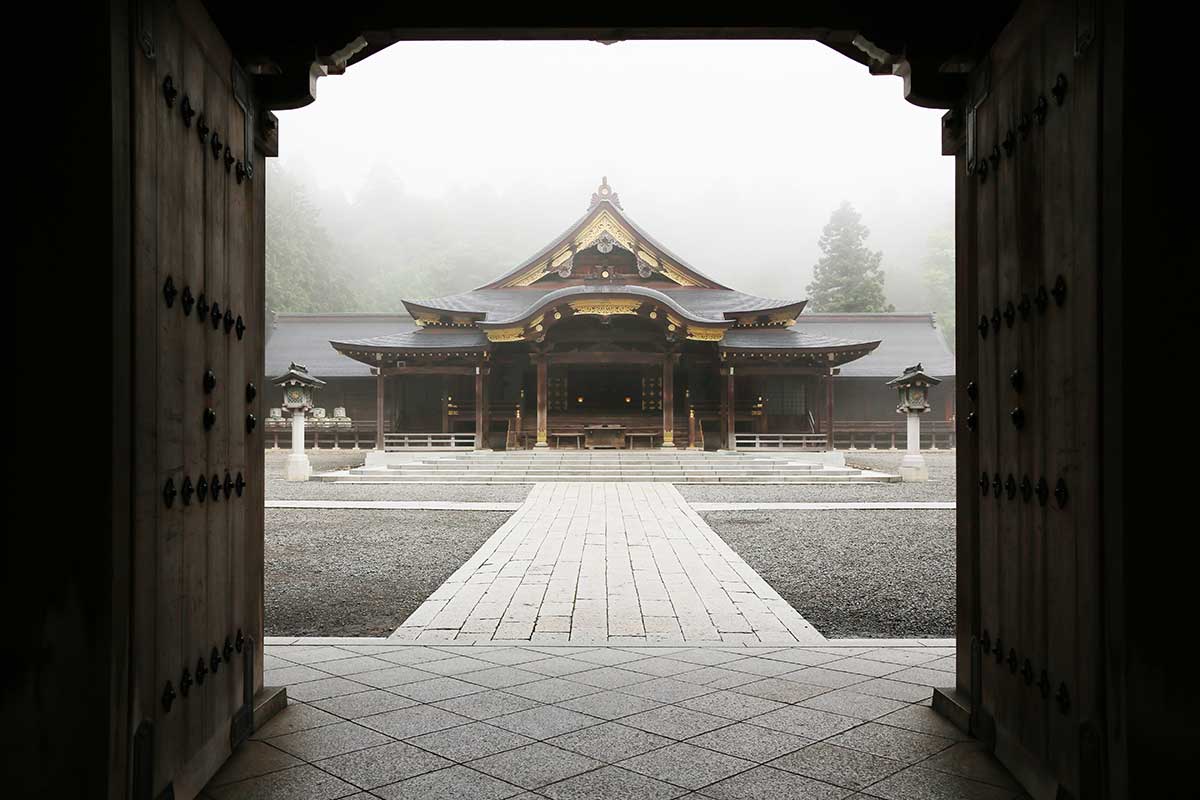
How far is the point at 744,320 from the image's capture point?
24094mm

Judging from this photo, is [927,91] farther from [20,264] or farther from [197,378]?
[20,264]

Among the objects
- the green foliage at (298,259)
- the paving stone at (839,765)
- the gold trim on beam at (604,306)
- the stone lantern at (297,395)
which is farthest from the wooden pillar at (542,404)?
the green foliage at (298,259)

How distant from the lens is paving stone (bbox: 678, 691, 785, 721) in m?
3.16

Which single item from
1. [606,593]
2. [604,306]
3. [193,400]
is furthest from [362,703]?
[604,306]

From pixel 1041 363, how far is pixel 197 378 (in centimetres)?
271

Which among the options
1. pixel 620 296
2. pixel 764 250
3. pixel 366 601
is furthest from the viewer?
pixel 764 250

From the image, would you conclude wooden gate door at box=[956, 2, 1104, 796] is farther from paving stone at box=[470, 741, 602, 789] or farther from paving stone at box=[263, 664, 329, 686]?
paving stone at box=[263, 664, 329, 686]

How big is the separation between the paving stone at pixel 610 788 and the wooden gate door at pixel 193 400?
1150 mm

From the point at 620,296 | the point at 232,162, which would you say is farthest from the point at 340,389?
the point at 232,162

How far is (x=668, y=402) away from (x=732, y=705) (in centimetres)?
1861

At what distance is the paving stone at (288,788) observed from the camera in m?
2.41

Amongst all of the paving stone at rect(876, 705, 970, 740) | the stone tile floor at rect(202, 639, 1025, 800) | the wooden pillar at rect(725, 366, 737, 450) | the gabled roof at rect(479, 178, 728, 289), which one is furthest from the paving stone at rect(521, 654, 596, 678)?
the gabled roof at rect(479, 178, 728, 289)

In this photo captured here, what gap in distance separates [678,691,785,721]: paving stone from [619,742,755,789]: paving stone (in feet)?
1.32

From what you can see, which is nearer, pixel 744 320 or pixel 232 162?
pixel 232 162
